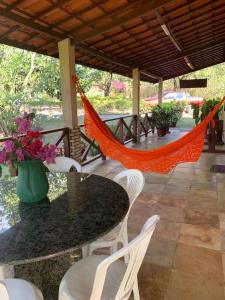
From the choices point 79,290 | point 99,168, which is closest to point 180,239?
point 79,290

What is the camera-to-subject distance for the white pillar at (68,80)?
3680mm

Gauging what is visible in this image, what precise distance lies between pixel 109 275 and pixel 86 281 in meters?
0.11

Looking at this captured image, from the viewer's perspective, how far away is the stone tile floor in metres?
1.57

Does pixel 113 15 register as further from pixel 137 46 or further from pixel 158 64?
pixel 158 64

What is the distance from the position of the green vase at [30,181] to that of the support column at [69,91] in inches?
104

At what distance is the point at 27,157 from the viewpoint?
4.22 feet

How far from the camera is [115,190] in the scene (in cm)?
150

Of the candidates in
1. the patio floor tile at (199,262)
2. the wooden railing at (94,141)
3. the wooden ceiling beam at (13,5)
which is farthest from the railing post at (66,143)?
the patio floor tile at (199,262)

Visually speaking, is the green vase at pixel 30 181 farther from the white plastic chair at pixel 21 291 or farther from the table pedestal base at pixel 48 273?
the table pedestal base at pixel 48 273

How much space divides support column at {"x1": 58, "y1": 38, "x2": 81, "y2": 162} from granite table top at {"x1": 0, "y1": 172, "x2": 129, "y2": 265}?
7.83 ft

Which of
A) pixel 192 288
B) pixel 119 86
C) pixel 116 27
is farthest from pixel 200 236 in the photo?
pixel 119 86

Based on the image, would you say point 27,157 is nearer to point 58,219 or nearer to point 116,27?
point 58,219

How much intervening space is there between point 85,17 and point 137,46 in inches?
84.0

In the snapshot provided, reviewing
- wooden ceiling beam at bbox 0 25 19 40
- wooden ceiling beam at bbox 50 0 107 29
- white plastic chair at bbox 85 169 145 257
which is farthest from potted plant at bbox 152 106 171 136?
white plastic chair at bbox 85 169 145 257
